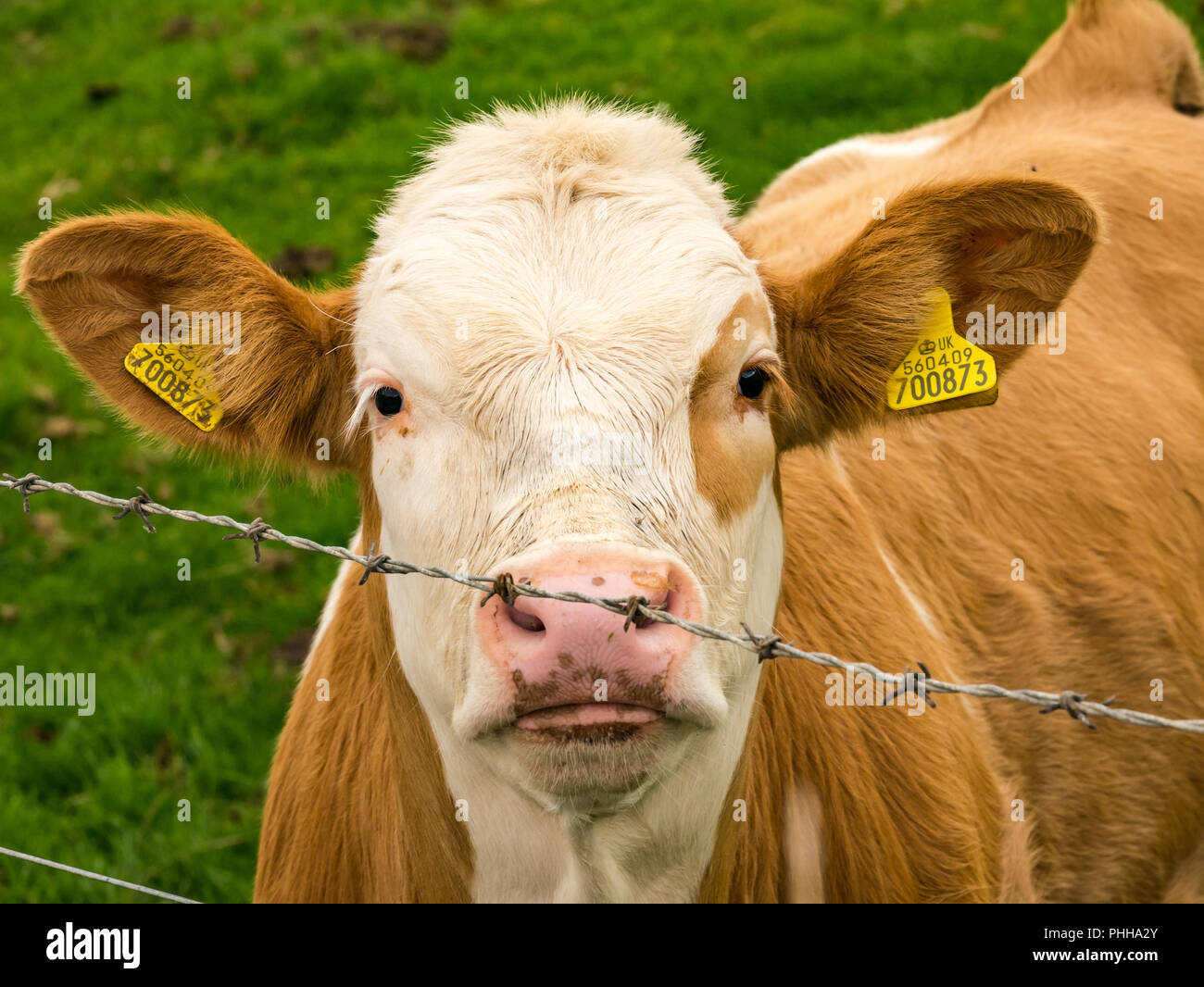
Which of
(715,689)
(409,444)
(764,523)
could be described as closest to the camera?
(715,689)

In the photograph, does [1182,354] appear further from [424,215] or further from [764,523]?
[424,215]

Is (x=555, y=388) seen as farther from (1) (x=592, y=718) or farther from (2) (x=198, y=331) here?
(2) (x=198, y=331)

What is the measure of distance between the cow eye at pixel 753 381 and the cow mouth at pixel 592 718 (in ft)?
2.68

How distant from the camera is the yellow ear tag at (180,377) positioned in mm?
3119

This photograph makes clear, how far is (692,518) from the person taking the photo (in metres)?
2.63

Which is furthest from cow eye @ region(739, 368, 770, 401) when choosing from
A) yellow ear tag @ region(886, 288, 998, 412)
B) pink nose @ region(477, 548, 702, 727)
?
pink nose @ region(477, 548, 702, 727)

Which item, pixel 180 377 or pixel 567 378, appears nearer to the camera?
pixel 567 378

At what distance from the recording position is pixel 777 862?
338cm

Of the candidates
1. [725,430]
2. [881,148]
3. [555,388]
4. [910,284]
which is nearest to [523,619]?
[555,388]

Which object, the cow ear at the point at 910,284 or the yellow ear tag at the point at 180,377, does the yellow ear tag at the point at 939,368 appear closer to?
the cow ear at the point at 910,284

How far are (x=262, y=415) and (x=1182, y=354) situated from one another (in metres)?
3.32

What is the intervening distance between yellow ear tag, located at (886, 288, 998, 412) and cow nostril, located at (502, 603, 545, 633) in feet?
4.35

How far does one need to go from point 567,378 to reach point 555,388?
33 millimetres
